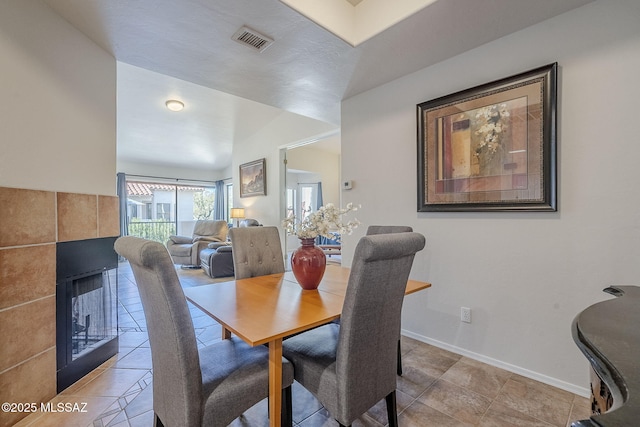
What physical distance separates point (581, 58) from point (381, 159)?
1513 millimetres

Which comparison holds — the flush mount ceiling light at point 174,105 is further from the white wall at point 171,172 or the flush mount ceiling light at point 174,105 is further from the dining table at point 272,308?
the dining table at point 272,308

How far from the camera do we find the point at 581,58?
1.74 metres

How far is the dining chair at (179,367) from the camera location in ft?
3.15

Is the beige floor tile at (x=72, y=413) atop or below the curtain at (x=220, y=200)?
below

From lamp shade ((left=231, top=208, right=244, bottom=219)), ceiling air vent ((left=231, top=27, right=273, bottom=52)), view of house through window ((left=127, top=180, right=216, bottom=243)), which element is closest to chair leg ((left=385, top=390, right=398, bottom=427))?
ceiling air vent ((left=231, top=27, right=273, bottom=52))

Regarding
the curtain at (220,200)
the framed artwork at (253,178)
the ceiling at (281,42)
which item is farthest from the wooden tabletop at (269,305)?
the curtain at (220,200)

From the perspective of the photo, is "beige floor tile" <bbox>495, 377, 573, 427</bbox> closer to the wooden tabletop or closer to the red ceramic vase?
the wooden tabletop

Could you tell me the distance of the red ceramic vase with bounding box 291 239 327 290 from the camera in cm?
164

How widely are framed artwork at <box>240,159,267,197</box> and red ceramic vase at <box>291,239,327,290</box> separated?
4223mm

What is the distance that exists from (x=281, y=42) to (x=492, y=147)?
1.71m

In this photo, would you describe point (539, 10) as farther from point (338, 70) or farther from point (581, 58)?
point (338, 70)

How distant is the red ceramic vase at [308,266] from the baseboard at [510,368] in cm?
142

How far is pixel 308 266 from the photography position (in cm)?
164

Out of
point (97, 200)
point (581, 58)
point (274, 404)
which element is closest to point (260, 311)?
point (274, 404)
